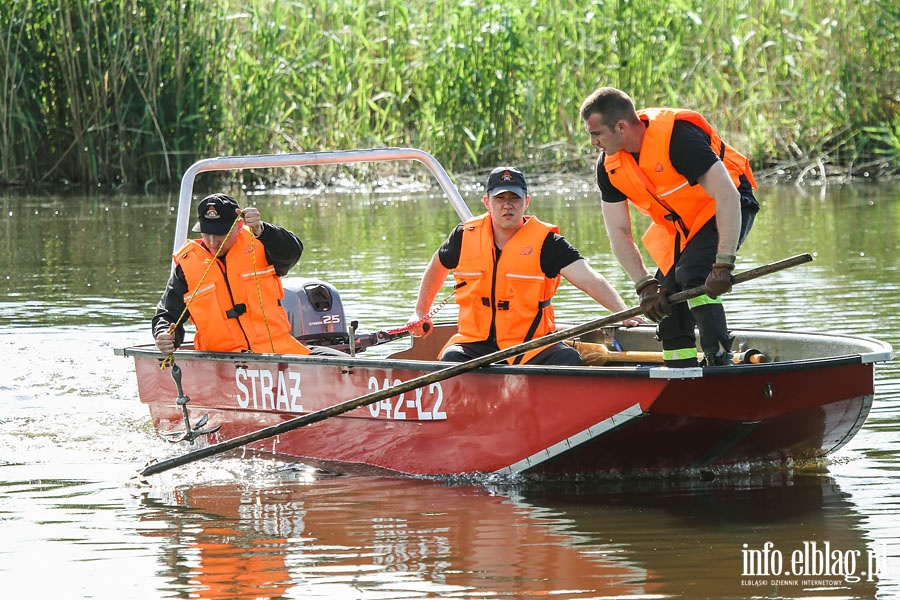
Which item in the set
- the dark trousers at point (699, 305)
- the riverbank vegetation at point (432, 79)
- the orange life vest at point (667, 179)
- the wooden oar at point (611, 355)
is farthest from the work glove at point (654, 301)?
the riverbank vegetation at point (432, 79)

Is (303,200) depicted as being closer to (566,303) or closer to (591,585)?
(566,303)

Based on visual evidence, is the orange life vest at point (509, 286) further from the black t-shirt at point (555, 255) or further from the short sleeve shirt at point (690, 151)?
the short sleeve shirt at point (690, 151)

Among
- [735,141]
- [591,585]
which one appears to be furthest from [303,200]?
[591,585]

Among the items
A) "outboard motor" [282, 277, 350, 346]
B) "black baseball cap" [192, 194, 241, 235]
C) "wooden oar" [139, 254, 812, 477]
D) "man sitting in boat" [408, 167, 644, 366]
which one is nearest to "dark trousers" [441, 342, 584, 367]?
"man sitting in boat" [408, 167, 644, 366]

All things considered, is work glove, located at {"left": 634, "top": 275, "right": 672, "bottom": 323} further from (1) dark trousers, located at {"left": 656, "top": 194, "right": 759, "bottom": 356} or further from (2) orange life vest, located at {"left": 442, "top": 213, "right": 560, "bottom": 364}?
(2) orange life vest, located at {"left": 442, "top": 213, "right": 560, "bottom": 364}

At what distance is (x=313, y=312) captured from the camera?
8.23m

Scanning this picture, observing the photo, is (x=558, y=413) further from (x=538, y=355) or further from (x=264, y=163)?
(x=264, y=163)

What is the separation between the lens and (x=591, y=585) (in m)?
4.98

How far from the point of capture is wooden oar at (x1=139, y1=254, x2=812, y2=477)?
5.51 metres

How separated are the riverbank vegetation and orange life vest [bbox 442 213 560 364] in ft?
39.5

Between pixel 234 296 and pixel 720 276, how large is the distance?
8.67 feet

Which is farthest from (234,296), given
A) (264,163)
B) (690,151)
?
(690,151)

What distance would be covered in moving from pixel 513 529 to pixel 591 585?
0.78 metres

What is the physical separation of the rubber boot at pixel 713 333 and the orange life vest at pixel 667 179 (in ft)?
0.85
